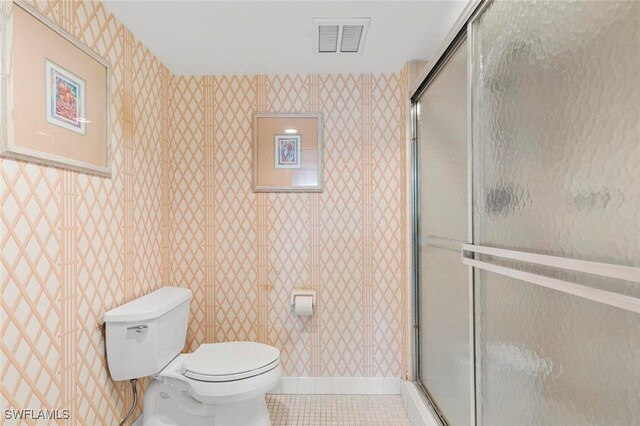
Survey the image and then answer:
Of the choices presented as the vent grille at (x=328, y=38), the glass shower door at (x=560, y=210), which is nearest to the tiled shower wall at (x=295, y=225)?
the vent grille at (x=328, y=38)

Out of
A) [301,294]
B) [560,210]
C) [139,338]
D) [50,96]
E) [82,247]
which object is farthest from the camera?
[301,294]

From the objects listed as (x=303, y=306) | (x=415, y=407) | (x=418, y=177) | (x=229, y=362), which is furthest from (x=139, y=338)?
(x=418, y=177)

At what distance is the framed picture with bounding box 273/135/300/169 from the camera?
2.27m

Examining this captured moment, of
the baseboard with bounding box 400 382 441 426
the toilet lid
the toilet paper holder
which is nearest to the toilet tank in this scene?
the toilet lid

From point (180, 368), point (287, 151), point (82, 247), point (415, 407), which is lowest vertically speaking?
point (415, 407)

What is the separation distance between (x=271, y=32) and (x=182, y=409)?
6.64ft

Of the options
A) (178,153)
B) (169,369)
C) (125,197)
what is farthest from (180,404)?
(178,153)

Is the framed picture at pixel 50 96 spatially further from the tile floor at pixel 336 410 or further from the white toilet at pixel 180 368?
the tile floor at pixel 336 410

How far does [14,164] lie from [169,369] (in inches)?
45.4

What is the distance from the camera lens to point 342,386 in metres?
2.25

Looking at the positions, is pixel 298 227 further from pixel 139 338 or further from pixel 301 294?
pixel 139 338

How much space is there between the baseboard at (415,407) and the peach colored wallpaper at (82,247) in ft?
5.03

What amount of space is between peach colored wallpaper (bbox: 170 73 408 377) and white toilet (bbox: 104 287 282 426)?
1.27 feet

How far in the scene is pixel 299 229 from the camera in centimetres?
227
